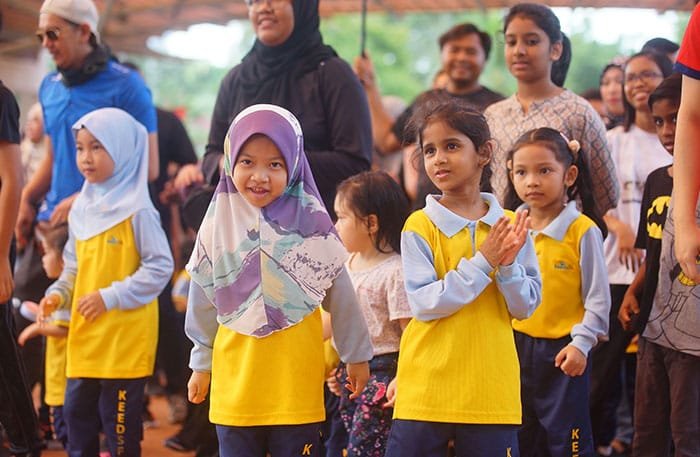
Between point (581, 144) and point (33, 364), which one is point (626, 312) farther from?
point (33, 364)

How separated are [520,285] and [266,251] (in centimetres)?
83

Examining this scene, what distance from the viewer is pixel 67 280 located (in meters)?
4.69

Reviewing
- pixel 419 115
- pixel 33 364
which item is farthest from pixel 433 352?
pixel 33 364

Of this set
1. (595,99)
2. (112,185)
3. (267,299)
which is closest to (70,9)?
(112,185)

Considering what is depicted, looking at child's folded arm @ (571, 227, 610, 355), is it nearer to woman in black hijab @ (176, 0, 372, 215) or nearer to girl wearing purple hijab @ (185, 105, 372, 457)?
girl wearing purple hijab @ (185, 105, 372, 457)

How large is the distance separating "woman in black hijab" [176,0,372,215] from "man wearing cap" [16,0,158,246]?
76cm

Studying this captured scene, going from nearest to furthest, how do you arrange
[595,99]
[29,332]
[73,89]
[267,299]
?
1. [267,299]
2. [73,89]
3. [29,332]
4. [595,99]

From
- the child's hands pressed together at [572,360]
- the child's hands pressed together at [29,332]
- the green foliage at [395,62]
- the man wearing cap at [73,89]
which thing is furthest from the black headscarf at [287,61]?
the green foliage at [395,62]

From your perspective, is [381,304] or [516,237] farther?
[381,304]

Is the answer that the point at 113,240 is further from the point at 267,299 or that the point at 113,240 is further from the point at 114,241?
the point at 267,299

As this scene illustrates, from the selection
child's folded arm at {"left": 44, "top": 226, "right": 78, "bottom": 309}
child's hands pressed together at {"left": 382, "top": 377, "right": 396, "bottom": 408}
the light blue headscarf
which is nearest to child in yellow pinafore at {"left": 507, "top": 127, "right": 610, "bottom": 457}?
child's hands pressed together at {"left": 382, "top": 377, "right": 396, "bottom": 408}

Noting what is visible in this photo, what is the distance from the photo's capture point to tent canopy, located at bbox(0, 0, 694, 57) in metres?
9.15

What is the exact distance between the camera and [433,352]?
3.23m

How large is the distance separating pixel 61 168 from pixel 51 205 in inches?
8.0
